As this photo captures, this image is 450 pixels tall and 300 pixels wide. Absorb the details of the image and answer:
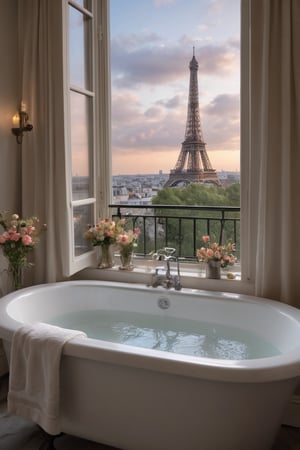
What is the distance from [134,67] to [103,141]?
0.61 meters

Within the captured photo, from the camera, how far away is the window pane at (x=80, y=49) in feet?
10.3

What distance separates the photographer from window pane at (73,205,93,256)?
10.8 feet

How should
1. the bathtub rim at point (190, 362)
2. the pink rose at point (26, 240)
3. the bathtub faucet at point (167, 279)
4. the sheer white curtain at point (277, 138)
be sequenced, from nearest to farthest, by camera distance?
the bathtub rim at point (190, 362) → the sheer white curtain at point (277, 138) → the pink rose at point (26, 240) → the bathtub faucet at point (167, 279)

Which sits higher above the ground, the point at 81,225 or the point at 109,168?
the point at 109,168

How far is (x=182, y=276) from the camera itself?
3100mm

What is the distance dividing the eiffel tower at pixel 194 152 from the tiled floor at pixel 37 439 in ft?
Answer: 5.52

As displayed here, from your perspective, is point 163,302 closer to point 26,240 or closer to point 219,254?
point 219,254

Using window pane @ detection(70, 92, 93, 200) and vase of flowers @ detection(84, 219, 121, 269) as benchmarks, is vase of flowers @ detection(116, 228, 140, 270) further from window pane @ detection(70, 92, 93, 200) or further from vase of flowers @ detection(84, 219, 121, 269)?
window pane @ detection(70, 92, 93, 200)

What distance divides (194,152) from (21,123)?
126 centimetres

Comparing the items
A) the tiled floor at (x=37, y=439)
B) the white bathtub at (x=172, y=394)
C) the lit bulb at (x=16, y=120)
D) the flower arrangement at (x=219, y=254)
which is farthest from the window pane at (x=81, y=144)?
the tiled floor at (x=37, y=439)

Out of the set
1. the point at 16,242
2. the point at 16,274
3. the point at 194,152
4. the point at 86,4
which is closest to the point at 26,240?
the point at 16,242

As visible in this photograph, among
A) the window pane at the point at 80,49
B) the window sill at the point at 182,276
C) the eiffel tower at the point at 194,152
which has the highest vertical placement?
the window pane at the point at 80,49

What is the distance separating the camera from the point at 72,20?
3.14m

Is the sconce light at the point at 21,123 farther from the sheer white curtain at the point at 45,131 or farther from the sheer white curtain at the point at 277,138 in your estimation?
the sheer white curtain at the point at 277,138
